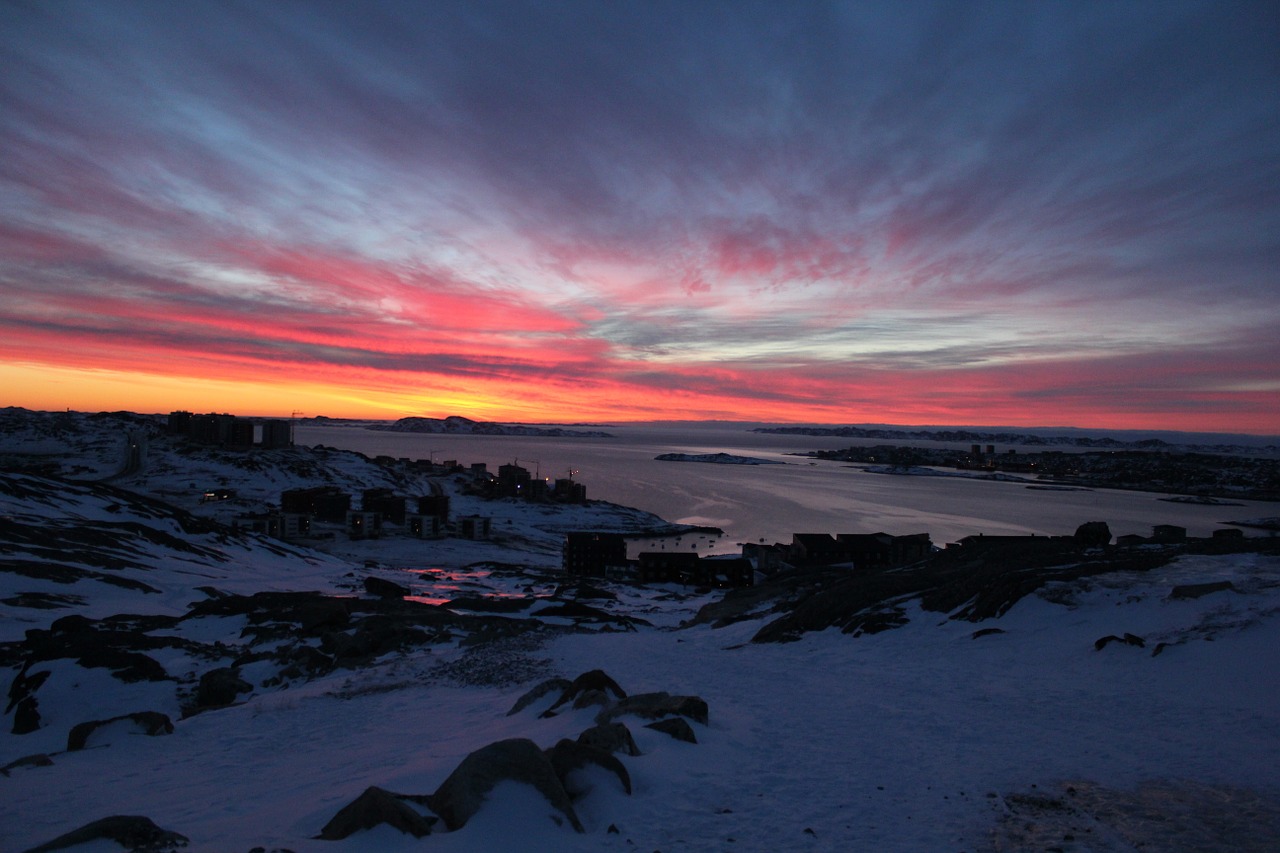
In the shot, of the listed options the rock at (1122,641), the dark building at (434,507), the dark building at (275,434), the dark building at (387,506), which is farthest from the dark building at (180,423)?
the rock at (1122,641)

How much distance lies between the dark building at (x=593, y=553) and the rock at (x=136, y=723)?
1751 inches

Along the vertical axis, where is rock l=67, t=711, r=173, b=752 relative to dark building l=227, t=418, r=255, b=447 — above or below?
below

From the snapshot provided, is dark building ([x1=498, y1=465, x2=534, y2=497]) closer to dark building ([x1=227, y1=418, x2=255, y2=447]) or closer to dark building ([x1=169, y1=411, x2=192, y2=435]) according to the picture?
dark building ([x1=227, y1=418, x2=255, y2=447])

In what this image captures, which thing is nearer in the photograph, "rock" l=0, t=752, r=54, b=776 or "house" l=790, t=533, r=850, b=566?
"rock" l=0, t=752, r=54, b=776

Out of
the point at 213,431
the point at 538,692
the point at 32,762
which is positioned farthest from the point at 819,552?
the point at 213,431

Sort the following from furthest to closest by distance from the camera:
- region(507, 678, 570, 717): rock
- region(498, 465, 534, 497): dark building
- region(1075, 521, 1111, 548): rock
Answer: region(498, 465, 534, 497): dark building → region(1075, 521, 1111, 548): rock → region(507, 678, 570, 717): rock

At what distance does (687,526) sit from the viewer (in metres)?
89.4

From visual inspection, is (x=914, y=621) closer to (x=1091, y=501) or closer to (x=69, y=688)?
(x=69, y=688)

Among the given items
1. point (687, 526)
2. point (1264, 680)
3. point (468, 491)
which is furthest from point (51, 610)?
point (468, 491)

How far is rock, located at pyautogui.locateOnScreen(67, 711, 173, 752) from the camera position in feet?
32.6

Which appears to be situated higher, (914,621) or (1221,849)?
(1221,849)

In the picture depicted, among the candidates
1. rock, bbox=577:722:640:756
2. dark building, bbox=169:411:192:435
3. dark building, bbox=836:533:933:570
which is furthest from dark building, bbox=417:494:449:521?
dark building, bbox=169:411:192:435

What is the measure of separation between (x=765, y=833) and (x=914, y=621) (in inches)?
491

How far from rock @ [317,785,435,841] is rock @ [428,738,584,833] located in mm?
261
